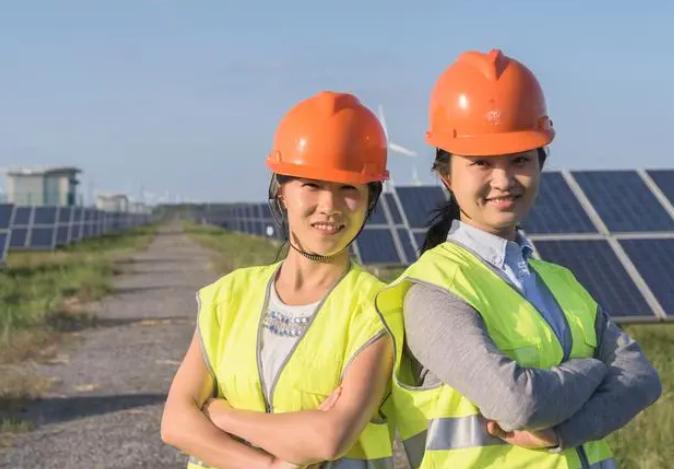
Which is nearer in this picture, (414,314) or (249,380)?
(414,314)

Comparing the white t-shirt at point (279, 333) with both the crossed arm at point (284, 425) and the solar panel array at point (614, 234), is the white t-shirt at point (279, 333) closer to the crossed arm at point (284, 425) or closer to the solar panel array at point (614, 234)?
the crossed arm at point (284, 425)

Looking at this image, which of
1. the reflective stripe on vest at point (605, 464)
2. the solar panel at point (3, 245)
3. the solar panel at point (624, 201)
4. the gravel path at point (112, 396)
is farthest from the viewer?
the solar panel at point (3, 245)

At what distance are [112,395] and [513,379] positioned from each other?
716 cm

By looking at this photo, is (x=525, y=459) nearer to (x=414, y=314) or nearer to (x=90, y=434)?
(x=414, y=314)

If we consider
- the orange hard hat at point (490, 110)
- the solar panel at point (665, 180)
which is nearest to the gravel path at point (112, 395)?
the orange hard hat at point (490, 110)

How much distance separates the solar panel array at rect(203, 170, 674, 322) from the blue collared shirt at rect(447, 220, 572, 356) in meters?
4.01

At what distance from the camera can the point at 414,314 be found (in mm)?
2600

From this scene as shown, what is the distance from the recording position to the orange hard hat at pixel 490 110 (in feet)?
8.89

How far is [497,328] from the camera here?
2551mm

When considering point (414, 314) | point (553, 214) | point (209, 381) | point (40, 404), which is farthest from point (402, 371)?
point (553, 214)

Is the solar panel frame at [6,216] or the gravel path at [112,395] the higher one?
the gravel path at [112,395]

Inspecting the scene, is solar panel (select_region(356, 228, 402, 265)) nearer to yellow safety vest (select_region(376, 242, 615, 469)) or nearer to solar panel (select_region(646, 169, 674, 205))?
solar panel (select_region(646, 169, 674, 205))

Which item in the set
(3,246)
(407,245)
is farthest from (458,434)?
(3,246)

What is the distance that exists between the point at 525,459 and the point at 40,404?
6822mm
